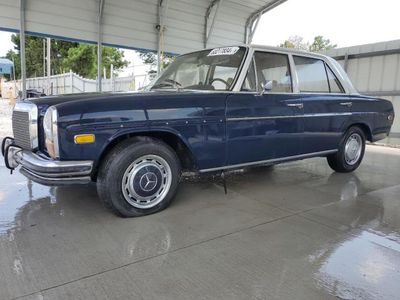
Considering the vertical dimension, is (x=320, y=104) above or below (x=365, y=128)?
above

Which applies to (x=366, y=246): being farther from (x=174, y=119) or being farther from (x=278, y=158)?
(x=174, y=119)

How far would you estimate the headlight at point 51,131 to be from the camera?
2953 millimetres

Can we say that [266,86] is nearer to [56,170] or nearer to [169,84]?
[169,84]

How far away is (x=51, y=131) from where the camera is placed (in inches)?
118

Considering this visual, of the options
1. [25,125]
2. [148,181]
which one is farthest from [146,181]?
[25,125]

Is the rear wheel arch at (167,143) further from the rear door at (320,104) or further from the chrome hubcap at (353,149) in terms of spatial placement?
the chrome hubcap at (353,149)

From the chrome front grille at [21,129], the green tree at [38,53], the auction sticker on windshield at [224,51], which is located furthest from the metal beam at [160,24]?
the green tree at [38,53]

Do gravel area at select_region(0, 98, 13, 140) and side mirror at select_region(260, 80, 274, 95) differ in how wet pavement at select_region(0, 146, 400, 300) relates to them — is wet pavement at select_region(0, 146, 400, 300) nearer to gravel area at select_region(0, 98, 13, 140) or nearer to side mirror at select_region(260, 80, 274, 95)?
side mirror at select_region(260, 80, 274, 95)

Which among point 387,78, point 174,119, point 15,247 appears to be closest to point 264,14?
point 387,78

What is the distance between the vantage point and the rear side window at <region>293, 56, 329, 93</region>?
4.65 m

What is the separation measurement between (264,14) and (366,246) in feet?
32.5

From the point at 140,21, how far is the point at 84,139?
7079 mm

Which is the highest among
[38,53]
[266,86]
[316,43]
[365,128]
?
[316,43]

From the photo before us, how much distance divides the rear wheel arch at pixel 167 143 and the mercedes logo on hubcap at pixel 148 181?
14.9 inches
